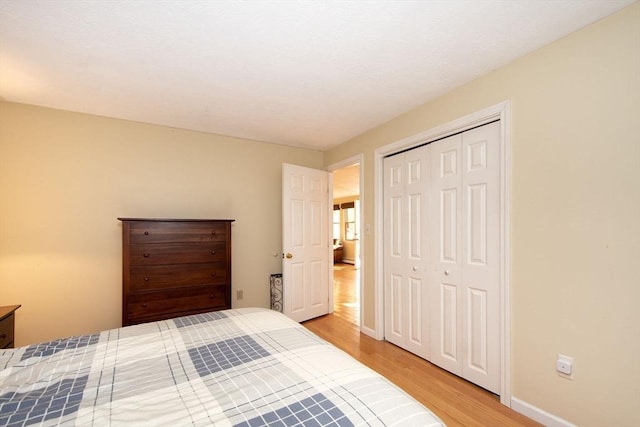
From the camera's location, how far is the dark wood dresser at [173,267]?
2.53 metres

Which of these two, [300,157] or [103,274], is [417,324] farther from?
[103,274]

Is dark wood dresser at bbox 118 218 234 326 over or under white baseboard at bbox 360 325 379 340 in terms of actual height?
over

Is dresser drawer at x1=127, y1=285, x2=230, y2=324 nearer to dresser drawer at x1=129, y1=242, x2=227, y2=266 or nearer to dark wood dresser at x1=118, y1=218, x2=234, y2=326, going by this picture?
dark wood dresser at x1=118, y1=218, x2=234, y2=326

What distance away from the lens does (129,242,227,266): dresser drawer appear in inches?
101

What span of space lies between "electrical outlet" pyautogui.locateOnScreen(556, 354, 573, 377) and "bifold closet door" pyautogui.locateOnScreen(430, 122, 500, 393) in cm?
37

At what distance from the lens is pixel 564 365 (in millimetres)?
1683

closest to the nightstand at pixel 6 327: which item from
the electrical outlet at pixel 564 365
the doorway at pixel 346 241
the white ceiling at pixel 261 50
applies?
the white ceiling at pixel 261 50

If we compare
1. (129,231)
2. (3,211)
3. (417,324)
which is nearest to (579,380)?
(417,324)

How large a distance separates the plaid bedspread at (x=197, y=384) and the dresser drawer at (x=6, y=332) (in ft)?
3.47

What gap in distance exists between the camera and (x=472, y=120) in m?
2.19

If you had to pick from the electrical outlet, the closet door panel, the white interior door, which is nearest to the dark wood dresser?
the white interior door

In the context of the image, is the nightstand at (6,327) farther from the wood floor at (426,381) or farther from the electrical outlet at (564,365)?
the electrical outlet at (564,365)

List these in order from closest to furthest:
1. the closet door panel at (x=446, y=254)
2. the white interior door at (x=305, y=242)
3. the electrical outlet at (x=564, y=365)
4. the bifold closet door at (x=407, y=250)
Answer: the electrical outlet at (x=564, y=365) < the closet door panel at (x=446, y=254) < the bifold closet door at (x=407, y=250) < the white interior door at (x=305, y=242)

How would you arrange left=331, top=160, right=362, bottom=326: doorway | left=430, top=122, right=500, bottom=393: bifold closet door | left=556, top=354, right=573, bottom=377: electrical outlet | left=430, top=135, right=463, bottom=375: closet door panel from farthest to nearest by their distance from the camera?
1. left=331, top=160, right=362, bottom=326: doorway
2. left=430, top=135, right=463, bottom=375: closet door panel
3. left=430, top=122, right=500, bottom=393: bifold closet door
4. left=556, top=354, right=573, bottom=377: electrical outlet
